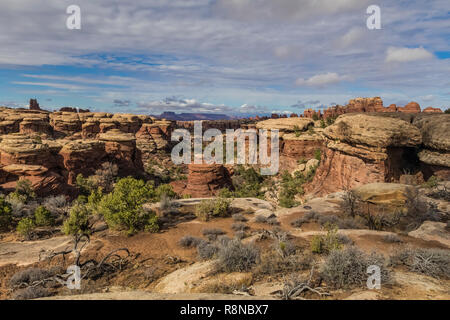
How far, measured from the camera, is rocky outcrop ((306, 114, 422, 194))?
18.4 m

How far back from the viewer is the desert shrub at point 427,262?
5.89m

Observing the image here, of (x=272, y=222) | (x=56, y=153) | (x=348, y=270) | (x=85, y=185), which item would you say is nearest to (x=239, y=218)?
(x=272, y=222)

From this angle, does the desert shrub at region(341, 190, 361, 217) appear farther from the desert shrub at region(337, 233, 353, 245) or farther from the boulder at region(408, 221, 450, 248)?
the desert shrub at region(337, 233, 353, 245)

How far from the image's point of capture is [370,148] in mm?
19641

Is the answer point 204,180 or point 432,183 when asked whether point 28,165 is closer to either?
point 204,180

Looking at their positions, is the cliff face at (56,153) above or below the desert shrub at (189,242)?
above

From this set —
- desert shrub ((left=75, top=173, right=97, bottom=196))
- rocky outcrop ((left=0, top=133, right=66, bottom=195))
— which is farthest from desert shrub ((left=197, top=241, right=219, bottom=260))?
desert shrub ((left=75, top=173, right=97, bottom=196))

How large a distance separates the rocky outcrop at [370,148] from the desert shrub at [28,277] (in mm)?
22110

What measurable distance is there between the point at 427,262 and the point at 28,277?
1178cm

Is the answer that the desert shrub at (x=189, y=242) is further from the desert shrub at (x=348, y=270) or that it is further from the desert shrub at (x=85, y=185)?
the desert shrub at (x=85, y=185)

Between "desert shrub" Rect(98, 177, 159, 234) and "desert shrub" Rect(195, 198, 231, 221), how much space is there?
3058 mm
